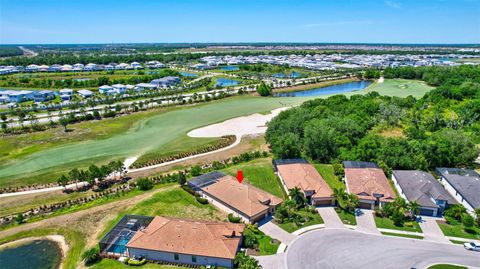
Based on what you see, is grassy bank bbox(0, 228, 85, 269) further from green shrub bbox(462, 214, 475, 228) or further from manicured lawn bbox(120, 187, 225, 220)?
green shrub bbox(462, 214, 475, 228)

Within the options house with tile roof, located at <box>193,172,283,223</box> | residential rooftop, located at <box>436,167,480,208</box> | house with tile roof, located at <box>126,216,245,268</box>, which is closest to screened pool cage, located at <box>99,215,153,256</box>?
house with tile roof, located at <box>126,216,245,268</box>

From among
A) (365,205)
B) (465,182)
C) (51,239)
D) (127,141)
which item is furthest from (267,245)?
(127,141)

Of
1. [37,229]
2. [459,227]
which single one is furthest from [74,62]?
[459,227]

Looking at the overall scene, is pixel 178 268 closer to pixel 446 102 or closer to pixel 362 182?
pixel 362 182

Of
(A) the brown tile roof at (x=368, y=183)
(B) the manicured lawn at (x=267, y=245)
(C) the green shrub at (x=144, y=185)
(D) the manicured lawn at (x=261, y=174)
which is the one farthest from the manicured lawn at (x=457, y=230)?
(C) the green shrub at (x=144, y=185)

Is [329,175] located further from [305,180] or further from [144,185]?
[144,185]

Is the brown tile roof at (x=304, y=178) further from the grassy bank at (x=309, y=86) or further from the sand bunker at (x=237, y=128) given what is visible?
the grassy bank at (x=309, y=86)
